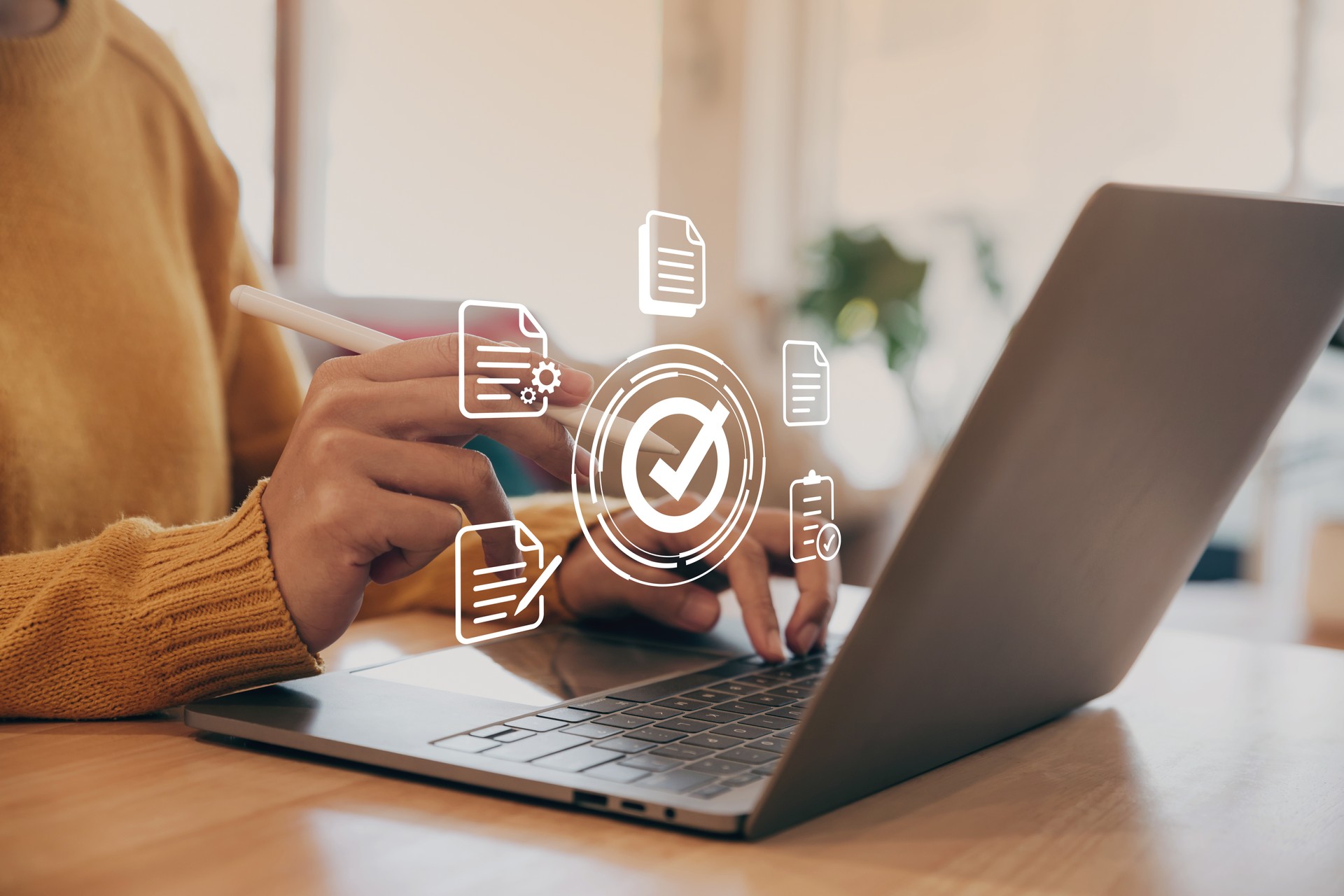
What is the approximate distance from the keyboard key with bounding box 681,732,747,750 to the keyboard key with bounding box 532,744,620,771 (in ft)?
0.11

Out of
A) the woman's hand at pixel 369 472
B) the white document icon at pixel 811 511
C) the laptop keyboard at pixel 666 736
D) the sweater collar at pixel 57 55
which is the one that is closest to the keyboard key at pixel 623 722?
the laptop keyboard at pixel 666 736

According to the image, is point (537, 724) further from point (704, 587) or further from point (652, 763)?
point (704, 587)

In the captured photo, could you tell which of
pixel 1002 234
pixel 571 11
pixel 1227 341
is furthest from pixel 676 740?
pixel 1002 234

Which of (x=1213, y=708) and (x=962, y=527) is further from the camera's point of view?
(x=1213, y=708)

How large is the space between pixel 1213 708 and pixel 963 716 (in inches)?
8.1

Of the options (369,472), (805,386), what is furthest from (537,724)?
(805,386)

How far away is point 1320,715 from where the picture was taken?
A: 532mm

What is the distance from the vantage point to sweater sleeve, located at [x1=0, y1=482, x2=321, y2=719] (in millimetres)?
436

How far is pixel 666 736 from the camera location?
1.31 feet

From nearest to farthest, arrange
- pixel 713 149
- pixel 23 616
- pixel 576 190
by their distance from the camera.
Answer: pixel 23 616, pixel 576 190, pixel 713 149

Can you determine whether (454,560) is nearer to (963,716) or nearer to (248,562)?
(248,562)

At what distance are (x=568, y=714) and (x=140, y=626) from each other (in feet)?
0.59

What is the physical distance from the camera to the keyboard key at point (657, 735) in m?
0.39

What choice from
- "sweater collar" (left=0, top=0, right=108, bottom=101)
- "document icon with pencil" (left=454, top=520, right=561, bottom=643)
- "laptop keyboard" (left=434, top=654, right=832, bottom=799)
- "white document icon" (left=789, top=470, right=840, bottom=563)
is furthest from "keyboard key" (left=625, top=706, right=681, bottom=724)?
"sweater collar" (left=0, top=0, right=108, bottom=101)
